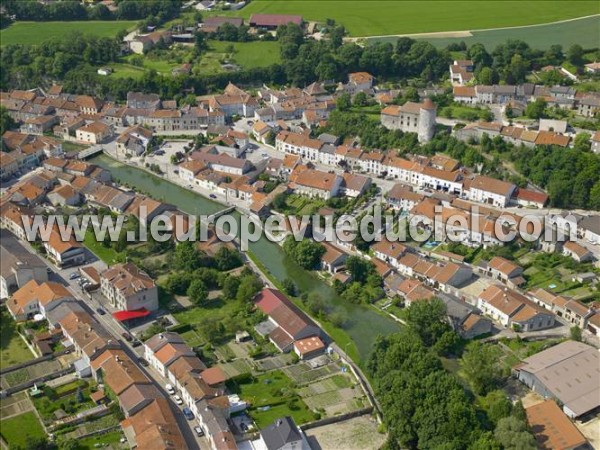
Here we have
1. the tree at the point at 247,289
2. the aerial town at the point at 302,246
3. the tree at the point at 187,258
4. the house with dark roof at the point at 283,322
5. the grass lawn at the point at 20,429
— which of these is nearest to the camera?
the grass lawn at the point at 20,429

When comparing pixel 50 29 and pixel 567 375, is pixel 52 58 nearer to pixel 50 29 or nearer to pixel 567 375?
pixel 50 29

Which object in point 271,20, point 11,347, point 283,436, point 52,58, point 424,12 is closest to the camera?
point 283,436

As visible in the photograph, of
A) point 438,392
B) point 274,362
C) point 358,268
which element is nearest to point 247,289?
point 274,362

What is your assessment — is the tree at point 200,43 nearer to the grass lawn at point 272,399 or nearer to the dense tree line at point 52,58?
the dense tree line at point 52,58

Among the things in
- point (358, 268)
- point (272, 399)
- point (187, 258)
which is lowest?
point (272, 399)

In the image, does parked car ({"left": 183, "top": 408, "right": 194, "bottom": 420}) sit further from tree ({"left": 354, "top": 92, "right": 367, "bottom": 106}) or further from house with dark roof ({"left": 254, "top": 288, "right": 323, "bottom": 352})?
tree ({"left": 354, "top": 92, "right": 367, "bottom": 106})

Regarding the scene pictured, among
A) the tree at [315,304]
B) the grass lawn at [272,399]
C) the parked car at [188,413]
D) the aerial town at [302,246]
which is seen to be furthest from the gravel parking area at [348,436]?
the tree at [315,304]
